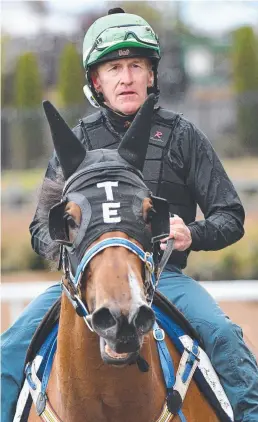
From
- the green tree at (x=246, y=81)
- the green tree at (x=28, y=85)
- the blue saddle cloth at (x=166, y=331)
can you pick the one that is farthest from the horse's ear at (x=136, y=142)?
the green tree at (x=28, y=85)

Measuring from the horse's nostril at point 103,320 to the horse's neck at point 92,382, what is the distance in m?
0.43

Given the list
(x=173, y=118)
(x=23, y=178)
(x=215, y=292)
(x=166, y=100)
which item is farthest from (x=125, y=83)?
(x=166, y=100)

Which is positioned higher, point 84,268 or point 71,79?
point 84,268

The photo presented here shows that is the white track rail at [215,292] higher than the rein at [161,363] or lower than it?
lower

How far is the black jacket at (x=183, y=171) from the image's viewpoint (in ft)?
14.4

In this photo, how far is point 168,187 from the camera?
14.8 ft

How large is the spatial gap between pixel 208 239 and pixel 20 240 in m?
16.0

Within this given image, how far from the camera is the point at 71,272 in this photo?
3.40 metres

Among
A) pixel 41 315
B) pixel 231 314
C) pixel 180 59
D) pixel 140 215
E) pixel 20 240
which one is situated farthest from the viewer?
pixel 180 59

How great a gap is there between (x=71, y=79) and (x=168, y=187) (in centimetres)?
2641

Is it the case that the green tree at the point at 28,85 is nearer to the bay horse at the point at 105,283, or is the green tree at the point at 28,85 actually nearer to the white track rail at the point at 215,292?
the white track rail at the point at 215,292

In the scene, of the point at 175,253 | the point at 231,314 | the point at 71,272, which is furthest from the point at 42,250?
the point at 231,314

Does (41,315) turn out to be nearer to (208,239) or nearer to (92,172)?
(208,239)

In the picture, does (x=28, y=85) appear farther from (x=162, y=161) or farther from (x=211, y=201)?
(x=211, y=201)
